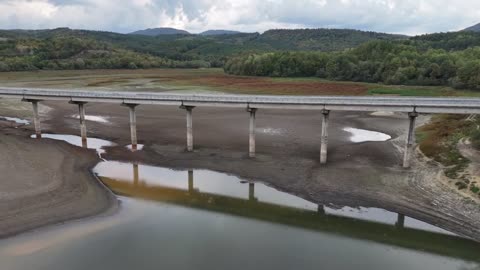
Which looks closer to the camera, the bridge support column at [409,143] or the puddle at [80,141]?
the bridge support column at [409,143]

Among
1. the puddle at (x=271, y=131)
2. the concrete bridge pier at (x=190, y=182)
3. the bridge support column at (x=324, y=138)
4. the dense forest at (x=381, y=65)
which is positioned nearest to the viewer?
the concrete bridge pier at (x=190, y=182)

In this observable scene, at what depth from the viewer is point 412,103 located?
37.7 meters

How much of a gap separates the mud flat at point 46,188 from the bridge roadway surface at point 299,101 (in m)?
7.63

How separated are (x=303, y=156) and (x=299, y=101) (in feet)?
22.3

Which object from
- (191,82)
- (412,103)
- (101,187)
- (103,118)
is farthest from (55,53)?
(412,103)

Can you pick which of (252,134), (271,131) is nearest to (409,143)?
(252,134)

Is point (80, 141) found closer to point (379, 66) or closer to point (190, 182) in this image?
point (190, 182)

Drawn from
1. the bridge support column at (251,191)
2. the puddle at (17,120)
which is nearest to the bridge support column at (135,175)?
the bridge support column at (251,191)

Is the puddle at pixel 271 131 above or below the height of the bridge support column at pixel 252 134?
below

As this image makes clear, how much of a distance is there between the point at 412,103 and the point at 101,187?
30.5 meters

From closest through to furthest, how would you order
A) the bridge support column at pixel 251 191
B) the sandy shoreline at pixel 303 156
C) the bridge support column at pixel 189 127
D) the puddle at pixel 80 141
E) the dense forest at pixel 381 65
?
the sandy shoreline at pixel 303 156, the bridge support column at pixel 251 191, the bridge support column at pixel 189 127, the puddle at pixel 80 141, the dense forest at pixel 381 65

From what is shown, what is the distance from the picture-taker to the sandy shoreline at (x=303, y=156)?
31.7 metres

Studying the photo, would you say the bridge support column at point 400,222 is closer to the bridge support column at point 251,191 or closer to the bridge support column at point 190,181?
the bridge support column at point 251,191

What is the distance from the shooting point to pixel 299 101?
41219 mm
